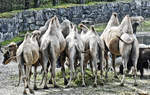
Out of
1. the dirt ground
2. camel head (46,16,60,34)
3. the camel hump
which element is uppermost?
camel head (46,16,60,34)

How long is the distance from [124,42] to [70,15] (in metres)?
26.8

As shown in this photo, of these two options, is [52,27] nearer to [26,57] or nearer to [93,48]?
[93,48]

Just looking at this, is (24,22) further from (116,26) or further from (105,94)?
(105,94)

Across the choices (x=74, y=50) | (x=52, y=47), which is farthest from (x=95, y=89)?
(x=52, y=47)

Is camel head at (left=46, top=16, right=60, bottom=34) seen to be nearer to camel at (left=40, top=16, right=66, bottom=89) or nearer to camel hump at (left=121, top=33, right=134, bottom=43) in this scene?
camel at (left=40, top=16, right=66, bottom=89)

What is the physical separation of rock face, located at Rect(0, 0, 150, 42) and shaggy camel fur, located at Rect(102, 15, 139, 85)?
631 inches

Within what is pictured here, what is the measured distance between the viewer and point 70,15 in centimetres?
4081

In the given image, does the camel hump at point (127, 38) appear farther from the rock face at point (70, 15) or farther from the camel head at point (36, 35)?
the rock face at point (70, 15)

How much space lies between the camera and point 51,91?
527 inches

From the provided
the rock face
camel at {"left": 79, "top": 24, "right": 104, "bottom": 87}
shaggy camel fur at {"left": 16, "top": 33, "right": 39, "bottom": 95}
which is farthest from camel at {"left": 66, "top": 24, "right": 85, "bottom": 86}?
the rock face

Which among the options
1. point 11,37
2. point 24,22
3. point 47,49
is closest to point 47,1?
point 24,22

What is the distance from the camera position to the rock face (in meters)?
31.4

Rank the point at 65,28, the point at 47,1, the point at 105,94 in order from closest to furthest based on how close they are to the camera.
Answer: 1. the point at 105,94
2. the point at 65,28
3. the point at 47,1

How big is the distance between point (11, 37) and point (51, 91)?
18.7m
